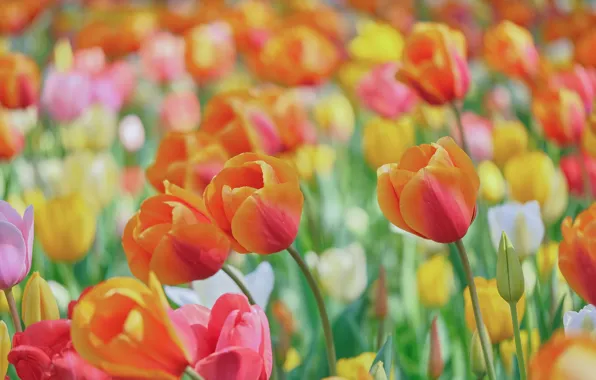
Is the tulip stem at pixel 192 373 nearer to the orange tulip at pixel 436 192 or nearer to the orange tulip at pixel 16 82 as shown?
the orange tulip at pixel 436 192

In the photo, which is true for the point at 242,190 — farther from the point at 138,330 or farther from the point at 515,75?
the point at 515,75

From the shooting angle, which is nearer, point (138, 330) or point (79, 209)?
point (138, 330)

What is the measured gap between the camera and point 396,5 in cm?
288

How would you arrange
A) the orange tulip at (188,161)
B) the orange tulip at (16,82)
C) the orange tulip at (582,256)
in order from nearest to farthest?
the orange tulip at (582,256) < the orange tulip at (188,161) < the orange tulip at (16,82)

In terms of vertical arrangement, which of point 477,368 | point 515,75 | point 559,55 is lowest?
point 559,55

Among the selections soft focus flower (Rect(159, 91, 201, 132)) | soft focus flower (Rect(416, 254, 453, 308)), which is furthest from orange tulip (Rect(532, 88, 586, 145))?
soft focus flower (Rect(159, 91, 201, 132))

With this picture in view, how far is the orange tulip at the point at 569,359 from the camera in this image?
1.31 ft

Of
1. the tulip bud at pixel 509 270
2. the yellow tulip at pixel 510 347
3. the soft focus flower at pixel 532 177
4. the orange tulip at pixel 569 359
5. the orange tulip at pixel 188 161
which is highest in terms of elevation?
the orange tulip at pixel 569 359

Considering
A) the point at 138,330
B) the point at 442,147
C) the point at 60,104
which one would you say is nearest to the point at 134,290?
the point at 138,330

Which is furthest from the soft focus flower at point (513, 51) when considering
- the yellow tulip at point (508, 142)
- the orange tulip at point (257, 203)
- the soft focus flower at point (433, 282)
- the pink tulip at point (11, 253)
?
the pink tulip at point (11, 253)

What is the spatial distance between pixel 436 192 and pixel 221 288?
312 mm

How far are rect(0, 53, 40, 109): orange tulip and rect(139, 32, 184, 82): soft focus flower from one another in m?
0.55

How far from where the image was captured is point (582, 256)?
0.62 meters

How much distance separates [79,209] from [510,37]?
79 centimetres
